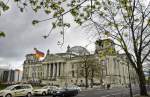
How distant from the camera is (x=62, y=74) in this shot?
5389 inches


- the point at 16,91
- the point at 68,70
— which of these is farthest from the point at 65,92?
the point at 68,70

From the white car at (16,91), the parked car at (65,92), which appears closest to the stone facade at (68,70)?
the parked car at (65,92)

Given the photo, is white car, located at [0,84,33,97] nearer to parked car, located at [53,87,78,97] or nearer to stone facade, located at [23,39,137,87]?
parked car, located at [53,87,78,97]

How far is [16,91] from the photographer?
27.9m

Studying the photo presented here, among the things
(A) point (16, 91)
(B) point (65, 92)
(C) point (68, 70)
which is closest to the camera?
(A) point (16, 91)

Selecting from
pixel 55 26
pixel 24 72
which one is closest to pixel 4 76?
pixel 24 72

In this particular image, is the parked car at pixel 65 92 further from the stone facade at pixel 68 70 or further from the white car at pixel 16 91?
the stone facade at pixel 68 70

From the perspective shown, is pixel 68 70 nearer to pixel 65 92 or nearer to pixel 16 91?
pixel 65 92

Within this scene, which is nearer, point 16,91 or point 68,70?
point 16,91

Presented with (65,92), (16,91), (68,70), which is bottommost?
(65,92)

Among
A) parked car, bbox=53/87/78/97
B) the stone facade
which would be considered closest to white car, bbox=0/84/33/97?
parked car, bbox=53/87/78/97

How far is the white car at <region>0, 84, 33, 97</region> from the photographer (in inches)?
1065

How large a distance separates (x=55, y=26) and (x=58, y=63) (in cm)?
13217

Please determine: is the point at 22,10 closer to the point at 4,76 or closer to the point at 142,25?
the point at 142,25
